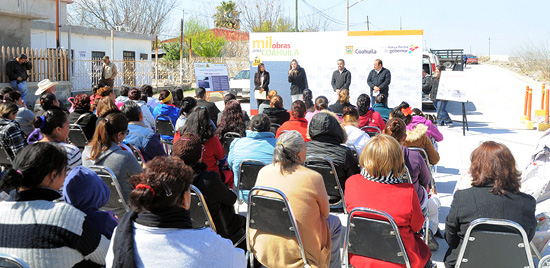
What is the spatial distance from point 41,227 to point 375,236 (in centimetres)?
193

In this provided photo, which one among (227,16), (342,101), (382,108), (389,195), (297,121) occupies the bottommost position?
(389,195)

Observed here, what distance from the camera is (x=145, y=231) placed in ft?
6.95

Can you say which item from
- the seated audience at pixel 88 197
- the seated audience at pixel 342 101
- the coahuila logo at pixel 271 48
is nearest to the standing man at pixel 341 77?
the coahuila logo at pixel 271 48

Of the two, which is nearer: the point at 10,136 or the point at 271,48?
the point at 10,136

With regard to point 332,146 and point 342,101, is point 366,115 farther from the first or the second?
point 332,146

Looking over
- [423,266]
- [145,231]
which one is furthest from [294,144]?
[145,231]

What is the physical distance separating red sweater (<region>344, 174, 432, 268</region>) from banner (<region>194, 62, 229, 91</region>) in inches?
469

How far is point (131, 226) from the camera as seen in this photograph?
2.15 meters

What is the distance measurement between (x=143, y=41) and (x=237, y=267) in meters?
27.1

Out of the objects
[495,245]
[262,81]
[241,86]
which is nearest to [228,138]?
[495,245]

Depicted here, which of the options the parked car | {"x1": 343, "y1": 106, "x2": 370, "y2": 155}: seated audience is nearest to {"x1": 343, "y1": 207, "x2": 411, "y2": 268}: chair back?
{"x1": 343, "y1": 106, "x2": 370, "y2": 155}: seated audience

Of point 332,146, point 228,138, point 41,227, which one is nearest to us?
point 41,227

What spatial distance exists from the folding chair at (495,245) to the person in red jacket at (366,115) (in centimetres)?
434

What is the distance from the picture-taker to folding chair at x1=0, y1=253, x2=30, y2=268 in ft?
7.16
